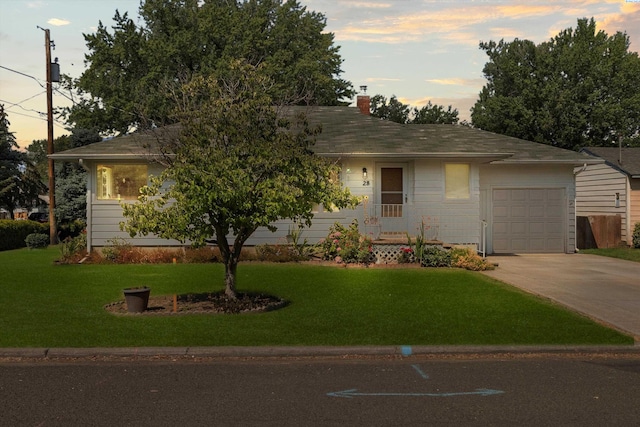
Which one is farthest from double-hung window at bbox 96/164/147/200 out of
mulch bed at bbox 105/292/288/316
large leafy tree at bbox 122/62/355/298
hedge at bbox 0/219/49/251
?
large leafy tree at bbox 122/62/355/298

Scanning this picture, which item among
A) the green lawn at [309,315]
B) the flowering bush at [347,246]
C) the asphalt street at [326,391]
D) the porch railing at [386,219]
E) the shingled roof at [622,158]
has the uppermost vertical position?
the shingled roof at [622,158]

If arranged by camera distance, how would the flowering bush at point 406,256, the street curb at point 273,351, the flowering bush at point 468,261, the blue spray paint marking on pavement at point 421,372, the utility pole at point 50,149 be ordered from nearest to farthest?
the blue spray paint marking on pavement at point 421,372 < the street curb at point 273,351 < the flowering bush at point 468,261 < the flowering bush at point 406,256 < the utility pole at point 50,149

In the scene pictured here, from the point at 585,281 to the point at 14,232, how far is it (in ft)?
80.3

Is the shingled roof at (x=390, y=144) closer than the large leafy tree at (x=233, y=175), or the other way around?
the large leafy tree at (x=233, y=175)

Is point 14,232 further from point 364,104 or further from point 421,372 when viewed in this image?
point 421,372

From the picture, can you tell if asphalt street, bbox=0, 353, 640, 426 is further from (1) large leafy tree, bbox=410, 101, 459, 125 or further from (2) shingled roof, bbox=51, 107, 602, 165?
(1) large leafy tree, bbox=410, 101, 459, 125

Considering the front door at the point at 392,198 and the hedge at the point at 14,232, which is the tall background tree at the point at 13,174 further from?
the front door at the point at 392,198

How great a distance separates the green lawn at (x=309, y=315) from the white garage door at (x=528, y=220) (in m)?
6.97

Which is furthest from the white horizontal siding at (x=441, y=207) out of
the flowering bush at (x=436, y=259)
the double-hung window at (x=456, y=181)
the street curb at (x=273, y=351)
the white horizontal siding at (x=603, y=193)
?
the street curb at (x=273, y=351)

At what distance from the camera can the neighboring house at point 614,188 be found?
24.8 meters

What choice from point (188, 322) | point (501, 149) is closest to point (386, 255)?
point (501, 149)

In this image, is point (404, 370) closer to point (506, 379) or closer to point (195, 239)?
point (506, 379)

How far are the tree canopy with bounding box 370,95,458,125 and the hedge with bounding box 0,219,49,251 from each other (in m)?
→ 35.1

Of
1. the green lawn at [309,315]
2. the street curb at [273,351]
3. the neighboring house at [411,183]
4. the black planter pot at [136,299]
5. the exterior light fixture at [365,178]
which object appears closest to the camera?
the street curb at [273,351]
